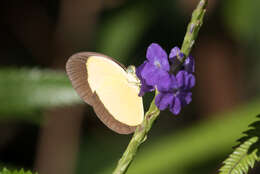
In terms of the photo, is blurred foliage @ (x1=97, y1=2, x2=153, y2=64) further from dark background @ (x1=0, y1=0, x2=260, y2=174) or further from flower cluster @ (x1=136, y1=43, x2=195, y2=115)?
flower cluster @ (x1=136, y1=43, x2=195, y2=115)

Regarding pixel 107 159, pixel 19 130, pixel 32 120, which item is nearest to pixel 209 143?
pixel 107 159

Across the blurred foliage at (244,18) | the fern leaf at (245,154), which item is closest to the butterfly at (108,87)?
the fern leaf at (245,154)

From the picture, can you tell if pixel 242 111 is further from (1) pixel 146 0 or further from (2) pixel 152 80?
(2) pixel 152 80

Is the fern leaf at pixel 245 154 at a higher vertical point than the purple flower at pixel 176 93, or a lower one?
lower

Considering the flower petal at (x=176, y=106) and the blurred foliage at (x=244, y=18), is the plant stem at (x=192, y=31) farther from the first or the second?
the blurred foliage at (x=244, y=18)

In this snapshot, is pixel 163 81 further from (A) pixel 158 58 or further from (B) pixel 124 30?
(B) pixel 124 30

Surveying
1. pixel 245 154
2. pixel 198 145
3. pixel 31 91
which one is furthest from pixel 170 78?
pixel 198 145

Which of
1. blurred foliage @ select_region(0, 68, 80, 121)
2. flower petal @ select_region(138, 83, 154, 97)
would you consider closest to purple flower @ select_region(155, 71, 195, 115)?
flower petal @ select_region(138, 83, 154, 97)
